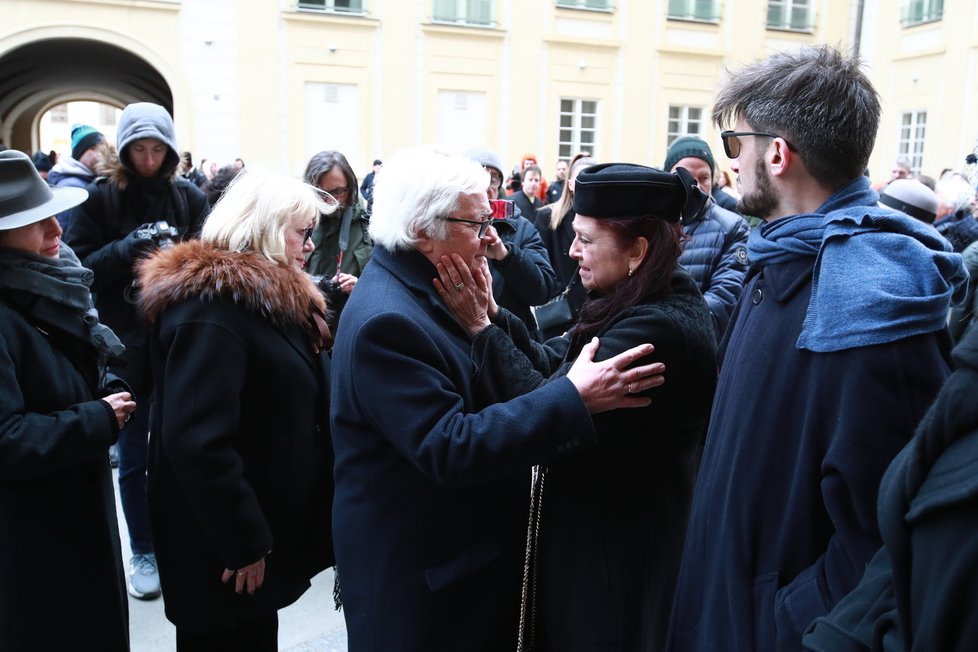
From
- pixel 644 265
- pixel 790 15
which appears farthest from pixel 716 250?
pixel 790 15

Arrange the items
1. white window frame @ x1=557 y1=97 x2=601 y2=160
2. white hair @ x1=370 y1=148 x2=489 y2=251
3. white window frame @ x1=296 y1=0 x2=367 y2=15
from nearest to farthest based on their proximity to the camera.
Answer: white hair @ x1=370 y1=148 x2=489 y2=251
white window frame @ x1=296 y1=0 x2=367 y2=15
white window frame @ x1=557 y1=97 x2=601 y2=160

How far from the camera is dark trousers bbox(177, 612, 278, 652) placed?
2674 mm

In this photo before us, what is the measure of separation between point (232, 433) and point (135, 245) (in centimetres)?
184

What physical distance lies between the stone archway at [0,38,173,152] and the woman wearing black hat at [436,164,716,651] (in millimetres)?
16280

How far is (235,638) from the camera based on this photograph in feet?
8.86

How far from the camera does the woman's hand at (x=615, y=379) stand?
190 centimetres

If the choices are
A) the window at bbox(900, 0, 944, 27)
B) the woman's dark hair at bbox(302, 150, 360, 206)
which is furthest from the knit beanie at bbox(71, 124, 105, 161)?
the window at bbox(900, 0, 944, 27)

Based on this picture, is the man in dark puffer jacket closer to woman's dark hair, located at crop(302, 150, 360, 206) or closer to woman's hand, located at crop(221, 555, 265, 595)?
woman's dark hair, located at crop(302, 150, 360, 206)

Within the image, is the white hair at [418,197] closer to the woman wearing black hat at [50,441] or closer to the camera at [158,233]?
the woman wearing black hat at [50,441]

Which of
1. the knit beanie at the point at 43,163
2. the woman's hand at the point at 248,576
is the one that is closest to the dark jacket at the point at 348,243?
the woman's hand at the point at 248,576

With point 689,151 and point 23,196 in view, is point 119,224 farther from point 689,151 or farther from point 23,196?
point 689,151

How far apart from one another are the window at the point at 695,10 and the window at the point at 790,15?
1.67m

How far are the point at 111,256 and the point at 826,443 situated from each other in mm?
3474

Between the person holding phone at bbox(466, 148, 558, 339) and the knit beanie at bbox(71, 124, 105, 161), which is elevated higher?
the knit beanie at bbox(71, 124, 105, 161)
